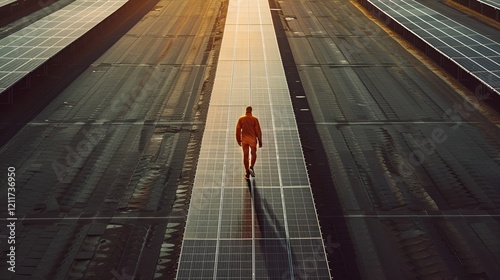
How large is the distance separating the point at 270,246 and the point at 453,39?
16642 millimetres

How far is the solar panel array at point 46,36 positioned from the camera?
52.3ft

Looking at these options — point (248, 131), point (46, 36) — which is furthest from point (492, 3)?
point (46, 36)

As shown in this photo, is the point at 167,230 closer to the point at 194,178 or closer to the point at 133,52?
the point at 194,178

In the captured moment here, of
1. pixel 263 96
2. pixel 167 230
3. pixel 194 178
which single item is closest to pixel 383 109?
pixel 263 96

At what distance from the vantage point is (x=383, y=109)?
1430 cm

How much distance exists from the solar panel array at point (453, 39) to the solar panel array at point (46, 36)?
16481 mm

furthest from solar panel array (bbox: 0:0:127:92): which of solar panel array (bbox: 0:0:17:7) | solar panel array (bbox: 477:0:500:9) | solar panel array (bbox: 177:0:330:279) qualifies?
solar panel array (bbox: 477:0:500:9)

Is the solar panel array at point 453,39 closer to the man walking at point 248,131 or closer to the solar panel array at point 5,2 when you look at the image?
the man walking at point 248,131

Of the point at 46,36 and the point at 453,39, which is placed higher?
the point at 453,39

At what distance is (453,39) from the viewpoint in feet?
65.4

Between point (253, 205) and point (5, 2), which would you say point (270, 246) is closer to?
point (253, 205)

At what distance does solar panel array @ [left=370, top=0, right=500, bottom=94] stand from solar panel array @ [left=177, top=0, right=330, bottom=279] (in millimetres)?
7637

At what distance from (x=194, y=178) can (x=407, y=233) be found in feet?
16.1

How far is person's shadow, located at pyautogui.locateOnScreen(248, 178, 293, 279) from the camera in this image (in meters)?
7.16
